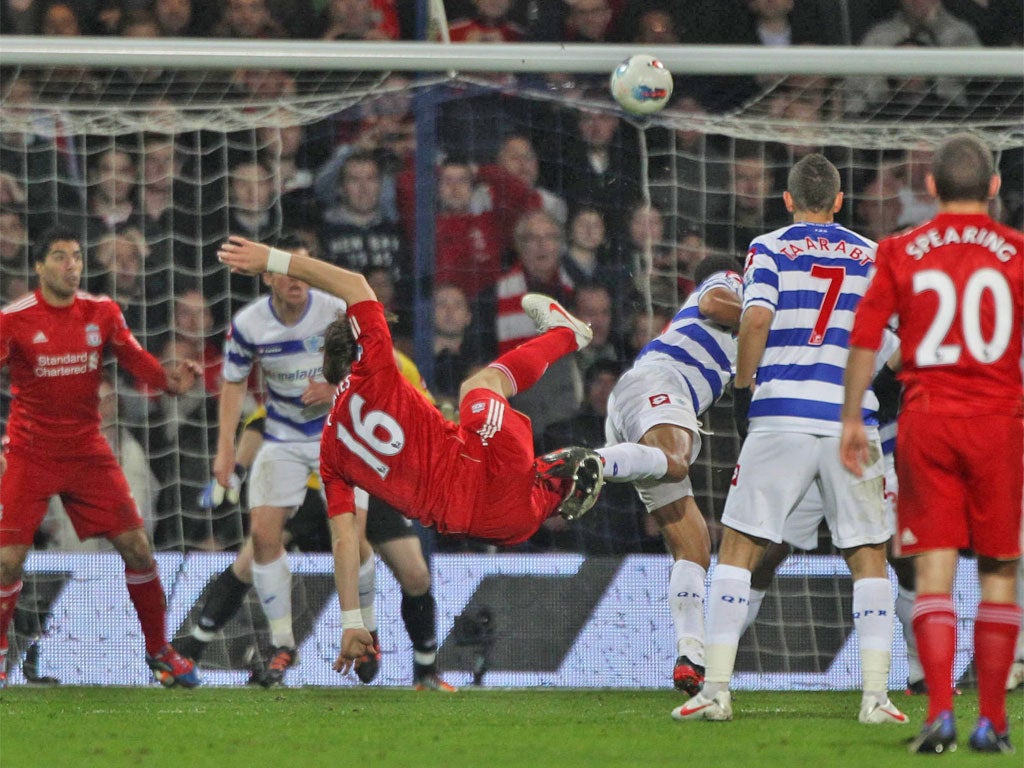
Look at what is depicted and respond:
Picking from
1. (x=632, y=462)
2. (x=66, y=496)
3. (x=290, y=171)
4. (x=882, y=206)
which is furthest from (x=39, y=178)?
(x=882, y=206)

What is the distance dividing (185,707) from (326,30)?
222 inches

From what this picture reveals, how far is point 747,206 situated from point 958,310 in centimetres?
467

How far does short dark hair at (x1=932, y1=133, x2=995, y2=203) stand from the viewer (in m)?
4.57

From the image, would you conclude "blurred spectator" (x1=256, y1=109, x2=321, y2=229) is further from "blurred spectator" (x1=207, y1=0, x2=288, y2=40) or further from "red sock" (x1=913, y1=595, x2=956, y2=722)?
"red sock" (x1=913, y1=595, x2=956, y2=722)

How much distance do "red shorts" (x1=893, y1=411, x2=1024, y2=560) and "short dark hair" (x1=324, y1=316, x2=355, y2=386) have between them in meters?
2.41

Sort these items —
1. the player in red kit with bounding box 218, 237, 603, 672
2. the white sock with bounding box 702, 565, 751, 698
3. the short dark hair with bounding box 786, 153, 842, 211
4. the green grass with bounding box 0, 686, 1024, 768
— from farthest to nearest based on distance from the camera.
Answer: the player in red kit with bounding box 218, 237, 603, 672
the short dark hair with bounding box 786, 153, 842, 211
the white sock with bounding box 702, 565, 751, 698
the green grass with bounding box 0, 686, 1024, 768

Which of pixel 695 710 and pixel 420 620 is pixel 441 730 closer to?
pixel 695 710

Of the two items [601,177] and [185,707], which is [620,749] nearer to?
[185,707]

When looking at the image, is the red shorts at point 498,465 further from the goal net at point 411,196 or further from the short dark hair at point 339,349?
the goal net at point 411,196

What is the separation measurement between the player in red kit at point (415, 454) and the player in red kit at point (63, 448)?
164cm

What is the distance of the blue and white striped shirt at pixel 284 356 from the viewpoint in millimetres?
7926

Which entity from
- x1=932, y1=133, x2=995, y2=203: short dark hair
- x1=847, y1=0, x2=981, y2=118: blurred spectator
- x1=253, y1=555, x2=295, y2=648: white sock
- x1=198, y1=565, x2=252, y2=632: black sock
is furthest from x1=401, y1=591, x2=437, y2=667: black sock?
x1=847, y1=0, x2=981, y2=118: blurred spectator

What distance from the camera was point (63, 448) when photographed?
7402 millimetres

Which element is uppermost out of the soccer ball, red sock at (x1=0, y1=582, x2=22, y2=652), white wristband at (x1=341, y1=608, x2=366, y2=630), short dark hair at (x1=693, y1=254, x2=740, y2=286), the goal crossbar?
the goal crossbar
